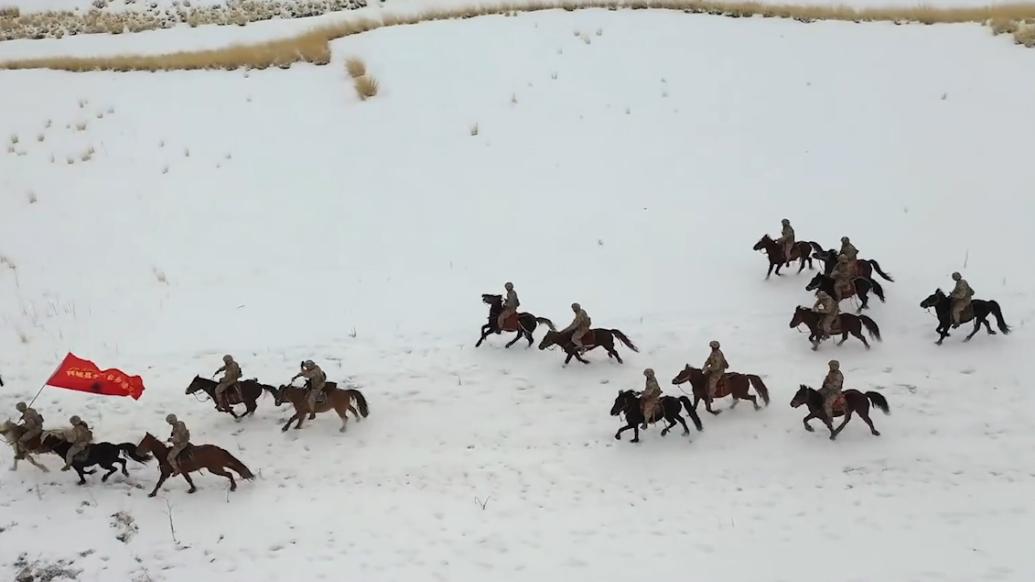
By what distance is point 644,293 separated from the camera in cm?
1282

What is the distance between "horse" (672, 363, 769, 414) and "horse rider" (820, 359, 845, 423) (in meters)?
0.78

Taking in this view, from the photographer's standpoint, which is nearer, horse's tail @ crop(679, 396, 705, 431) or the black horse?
the black horse

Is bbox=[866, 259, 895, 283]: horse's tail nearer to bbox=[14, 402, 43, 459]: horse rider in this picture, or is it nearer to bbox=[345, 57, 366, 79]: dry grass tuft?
bbox=[14, 402, 43, 459]: horse rider

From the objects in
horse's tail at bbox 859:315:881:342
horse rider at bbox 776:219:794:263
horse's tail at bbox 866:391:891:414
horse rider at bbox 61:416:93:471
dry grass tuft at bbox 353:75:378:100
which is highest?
dry grass tuft at bbox 353:75:378:100

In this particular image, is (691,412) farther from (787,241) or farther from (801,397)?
(787,241)

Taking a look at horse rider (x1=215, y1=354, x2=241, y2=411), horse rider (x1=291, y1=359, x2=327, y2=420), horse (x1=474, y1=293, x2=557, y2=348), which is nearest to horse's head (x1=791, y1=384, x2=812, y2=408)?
horse (x1=474, y1=293, x2=557, y2=348)

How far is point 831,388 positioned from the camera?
9.34 metres

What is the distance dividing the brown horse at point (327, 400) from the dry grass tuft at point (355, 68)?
1083 cm

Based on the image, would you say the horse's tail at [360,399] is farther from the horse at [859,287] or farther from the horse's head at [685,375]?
the horse at [859,287]

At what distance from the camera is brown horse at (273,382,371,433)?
10086 millimetres

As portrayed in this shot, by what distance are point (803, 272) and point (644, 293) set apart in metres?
2.59

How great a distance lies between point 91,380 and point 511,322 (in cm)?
534

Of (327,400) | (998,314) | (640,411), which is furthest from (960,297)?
(327,400)

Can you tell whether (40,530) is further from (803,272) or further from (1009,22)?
(1009,22)
